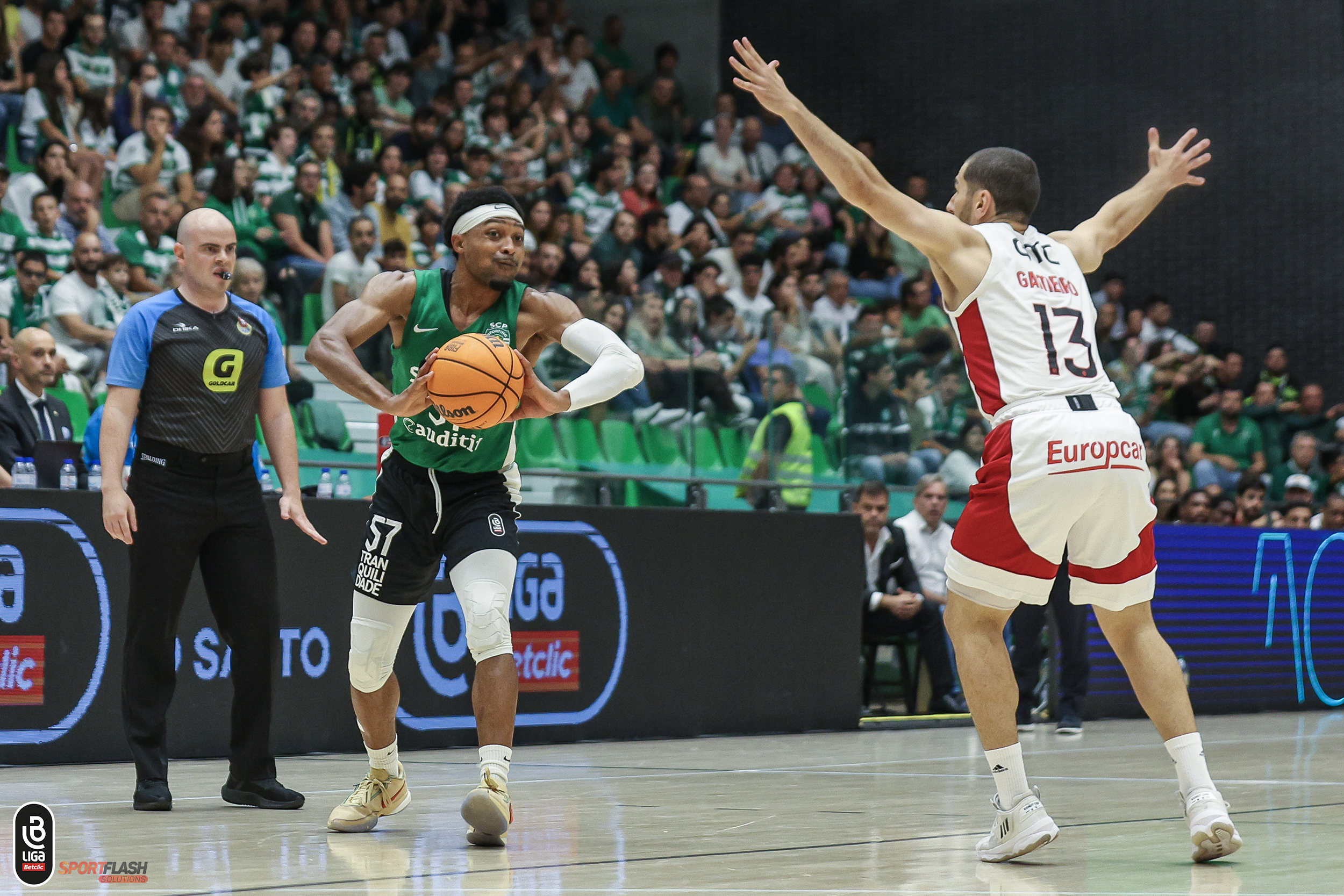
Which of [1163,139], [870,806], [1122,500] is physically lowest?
[870,806]

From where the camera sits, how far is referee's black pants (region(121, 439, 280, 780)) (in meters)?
6.36

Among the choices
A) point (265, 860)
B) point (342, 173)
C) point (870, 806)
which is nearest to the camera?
point (265, 860)

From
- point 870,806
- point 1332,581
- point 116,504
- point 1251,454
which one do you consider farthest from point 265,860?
point 1251,454

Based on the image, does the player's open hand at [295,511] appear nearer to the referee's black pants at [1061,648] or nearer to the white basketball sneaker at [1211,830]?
the white basketball sneaker at [1211,830]

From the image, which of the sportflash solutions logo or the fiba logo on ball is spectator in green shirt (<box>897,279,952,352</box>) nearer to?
the fiba logo on ball

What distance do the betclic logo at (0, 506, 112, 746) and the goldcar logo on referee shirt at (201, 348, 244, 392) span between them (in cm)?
220

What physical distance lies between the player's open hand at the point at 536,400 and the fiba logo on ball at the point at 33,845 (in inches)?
75.1

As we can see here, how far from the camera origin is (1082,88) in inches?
780

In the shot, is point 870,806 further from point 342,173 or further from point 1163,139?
point 1163,139

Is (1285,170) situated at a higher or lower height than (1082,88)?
lower

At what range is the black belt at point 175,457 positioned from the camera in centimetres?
638

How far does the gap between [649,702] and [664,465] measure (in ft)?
5.07

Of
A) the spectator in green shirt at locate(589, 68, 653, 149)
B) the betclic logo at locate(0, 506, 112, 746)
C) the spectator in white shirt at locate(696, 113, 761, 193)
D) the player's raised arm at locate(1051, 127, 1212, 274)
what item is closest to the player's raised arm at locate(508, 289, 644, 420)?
the player's raised arm at locate(1051, 127, 1212, 274)

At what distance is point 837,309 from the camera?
15.0 meters
